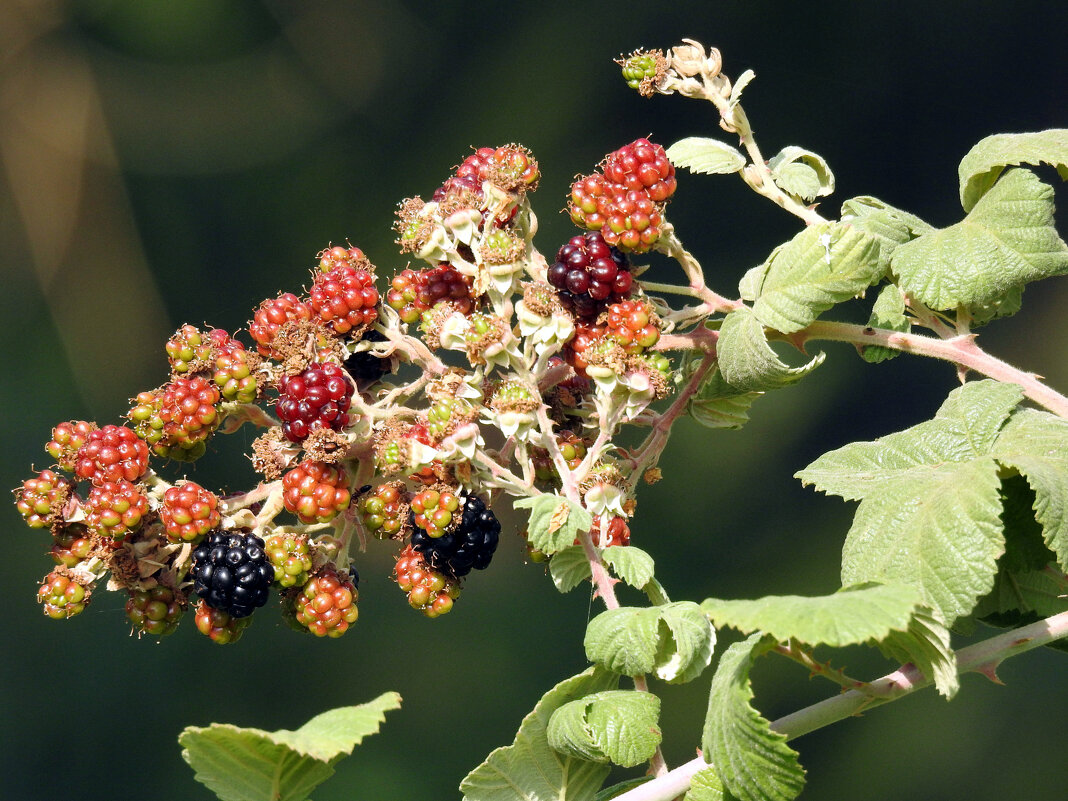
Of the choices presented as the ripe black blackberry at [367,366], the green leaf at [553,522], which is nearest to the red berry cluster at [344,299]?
the ripe black blackberry at [367,366]

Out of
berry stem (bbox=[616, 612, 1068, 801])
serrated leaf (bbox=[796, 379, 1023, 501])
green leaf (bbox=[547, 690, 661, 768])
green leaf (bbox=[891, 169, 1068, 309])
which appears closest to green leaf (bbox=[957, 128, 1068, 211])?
green leaf (bbox=[891, 169, 1068, 309])

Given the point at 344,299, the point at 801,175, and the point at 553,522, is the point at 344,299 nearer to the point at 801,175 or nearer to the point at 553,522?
the point at 553,522

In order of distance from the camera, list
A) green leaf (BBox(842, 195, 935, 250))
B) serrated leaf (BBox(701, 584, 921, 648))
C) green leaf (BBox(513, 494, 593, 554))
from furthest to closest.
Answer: green leaf (BBox(842, 195, 935, 250)), green leaf (BBox(513, 494, 593, 554)), serrated leaf (BBox(701, 584, 921, 648))

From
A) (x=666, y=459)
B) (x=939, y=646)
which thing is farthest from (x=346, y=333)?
(x=666, y=459)

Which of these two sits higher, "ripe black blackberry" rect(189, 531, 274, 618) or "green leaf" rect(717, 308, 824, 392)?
"ripe black blackberry" rect(189, 531, 274, 618)

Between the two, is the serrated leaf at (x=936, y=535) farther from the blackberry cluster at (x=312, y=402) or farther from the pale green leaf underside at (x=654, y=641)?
the blackberry cluster at (x=312, y=402)

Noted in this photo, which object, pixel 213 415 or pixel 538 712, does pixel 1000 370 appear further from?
pixel 213 415

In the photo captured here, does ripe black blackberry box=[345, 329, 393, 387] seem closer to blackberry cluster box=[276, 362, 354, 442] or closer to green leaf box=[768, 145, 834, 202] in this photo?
blackberry cluster box=[276, 362, 354, 442]
